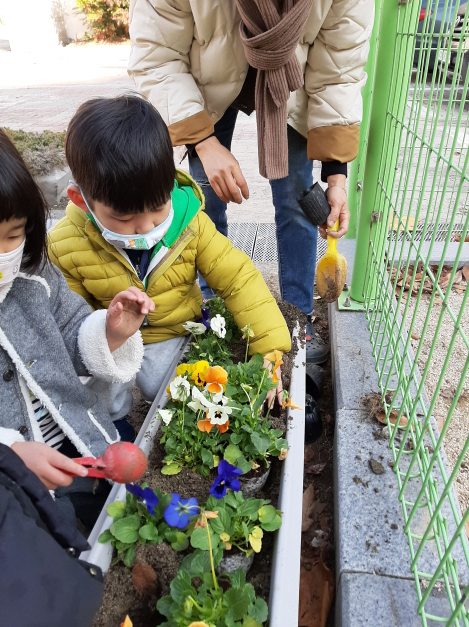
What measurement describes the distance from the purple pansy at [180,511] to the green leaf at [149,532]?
38 millimetres

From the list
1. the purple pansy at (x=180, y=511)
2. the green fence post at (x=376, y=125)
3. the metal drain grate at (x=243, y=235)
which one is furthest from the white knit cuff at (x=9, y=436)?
the metal drain grate at (x=243, y=235)

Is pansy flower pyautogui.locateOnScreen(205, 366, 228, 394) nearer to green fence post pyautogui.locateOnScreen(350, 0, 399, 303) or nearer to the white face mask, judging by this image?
the white face mask

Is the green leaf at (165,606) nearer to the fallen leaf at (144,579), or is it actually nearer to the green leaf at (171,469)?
the fallen leaf at (144,579)

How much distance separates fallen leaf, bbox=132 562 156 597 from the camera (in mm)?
1109

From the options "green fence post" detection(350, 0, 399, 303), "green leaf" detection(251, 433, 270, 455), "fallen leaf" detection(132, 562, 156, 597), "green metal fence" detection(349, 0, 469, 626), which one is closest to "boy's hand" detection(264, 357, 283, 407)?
"green leaf" detection(251, 433, 270, 455)

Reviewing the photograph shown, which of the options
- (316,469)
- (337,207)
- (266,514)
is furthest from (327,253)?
(266,514)

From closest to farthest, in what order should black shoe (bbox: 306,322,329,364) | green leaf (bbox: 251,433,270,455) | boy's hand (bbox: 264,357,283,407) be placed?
green leaf (bbox: 251,433,270,455), boy's hand (bbox: 264,357,283,407), black shoe (bbox: 306,322,329,364)

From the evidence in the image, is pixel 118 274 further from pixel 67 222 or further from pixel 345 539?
pixel 345 539

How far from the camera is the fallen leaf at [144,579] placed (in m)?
1.11

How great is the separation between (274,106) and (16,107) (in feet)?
25.2

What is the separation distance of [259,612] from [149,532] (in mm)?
309

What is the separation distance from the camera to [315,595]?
1.56 m

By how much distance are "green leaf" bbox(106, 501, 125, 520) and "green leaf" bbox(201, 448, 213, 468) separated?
25 centimetres

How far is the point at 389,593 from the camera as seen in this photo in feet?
4.35
